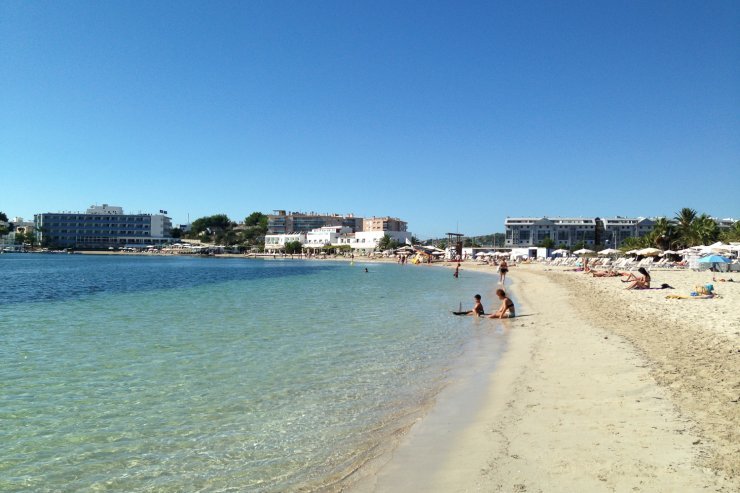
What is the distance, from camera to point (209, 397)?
7.94 meters

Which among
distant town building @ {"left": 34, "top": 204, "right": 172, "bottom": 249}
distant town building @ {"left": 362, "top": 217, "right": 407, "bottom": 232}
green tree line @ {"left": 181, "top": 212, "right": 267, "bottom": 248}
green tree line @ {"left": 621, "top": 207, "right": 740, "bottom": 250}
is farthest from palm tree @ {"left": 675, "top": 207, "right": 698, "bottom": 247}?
distant town building @ {"left": 34, "top": 204, "right": 172, "bottom": 249}

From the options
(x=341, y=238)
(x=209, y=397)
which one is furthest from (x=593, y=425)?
(x=341, y=238)

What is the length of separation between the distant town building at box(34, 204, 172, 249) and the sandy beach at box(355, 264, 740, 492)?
538 ft

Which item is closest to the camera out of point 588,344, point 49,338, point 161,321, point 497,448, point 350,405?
point 497,448

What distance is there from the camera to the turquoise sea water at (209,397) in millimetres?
5305

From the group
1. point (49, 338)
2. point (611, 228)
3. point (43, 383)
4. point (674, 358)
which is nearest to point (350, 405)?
point (43, 383)

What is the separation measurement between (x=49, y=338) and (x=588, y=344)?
14.4 m

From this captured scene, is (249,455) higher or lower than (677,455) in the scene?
lower

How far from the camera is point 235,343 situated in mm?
12875

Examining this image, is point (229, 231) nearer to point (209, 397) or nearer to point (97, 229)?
point (97, 229)

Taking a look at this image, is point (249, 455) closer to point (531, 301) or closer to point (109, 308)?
point (109, 308)

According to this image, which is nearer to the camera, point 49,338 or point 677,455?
point 677,455

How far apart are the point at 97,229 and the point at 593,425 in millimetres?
172812

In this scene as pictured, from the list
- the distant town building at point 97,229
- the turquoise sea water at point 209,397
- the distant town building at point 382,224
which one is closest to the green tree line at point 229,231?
the distant town building at point 97,229
